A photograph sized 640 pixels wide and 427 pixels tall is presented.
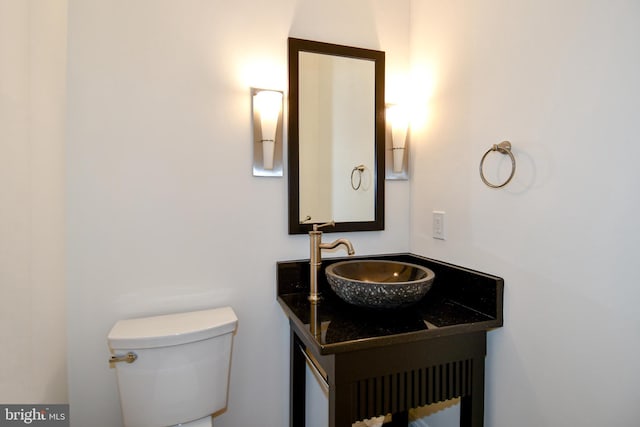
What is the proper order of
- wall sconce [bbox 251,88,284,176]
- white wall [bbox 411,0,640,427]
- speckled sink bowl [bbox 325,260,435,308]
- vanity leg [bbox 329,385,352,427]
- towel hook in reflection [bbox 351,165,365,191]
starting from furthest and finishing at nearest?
towel hook in reflection [bbox 351,165,365,191]
wall sconce [bbox 251,88,284,176]
speckled sink bowl [bbox 325,260,435,308]
vanity leg [bbox 329,385,352,427]
white wall [bbox 411,0,640,427]

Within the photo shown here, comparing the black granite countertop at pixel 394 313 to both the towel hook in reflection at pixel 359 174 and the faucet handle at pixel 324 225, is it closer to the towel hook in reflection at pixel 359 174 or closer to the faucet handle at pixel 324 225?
the faucet handle at pixel 324 225

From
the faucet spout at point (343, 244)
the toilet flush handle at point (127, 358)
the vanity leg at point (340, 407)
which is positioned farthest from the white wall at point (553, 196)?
the toilet flush handle at point (127, 358)

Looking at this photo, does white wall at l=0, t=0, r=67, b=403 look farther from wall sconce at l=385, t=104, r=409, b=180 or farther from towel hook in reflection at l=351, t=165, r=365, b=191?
wall sconce at l=385, t=104, r=409, b=180

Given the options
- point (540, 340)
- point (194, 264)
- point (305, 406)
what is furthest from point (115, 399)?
point (540, 340)

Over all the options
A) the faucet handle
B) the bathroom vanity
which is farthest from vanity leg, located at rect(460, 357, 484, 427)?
the faucet handle

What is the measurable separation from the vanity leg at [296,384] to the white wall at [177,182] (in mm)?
58

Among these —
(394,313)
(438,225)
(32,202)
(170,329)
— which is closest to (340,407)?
(394,313)

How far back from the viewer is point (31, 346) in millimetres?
982

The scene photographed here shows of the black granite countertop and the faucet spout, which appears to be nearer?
the black granite countertop

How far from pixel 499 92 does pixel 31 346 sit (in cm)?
171

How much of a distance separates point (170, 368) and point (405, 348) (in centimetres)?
83

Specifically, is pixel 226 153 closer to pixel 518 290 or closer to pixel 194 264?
pixel 194 264

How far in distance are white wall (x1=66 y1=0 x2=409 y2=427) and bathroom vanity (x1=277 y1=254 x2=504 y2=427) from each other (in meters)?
0.31
